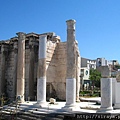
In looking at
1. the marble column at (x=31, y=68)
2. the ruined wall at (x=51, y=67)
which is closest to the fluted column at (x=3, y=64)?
the marble column at (x=31, y=68)

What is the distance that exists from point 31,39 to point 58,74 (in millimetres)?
4955

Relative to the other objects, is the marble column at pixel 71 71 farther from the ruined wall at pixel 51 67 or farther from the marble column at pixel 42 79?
the ruined wall at pixel 51 67

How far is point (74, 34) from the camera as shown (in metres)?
16.2

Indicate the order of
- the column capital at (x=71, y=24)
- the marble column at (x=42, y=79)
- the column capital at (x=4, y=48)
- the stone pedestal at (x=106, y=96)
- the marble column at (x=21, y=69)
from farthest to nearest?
the column capital at (x=4, y=48)
the marble column at (x=21, y=69)
the marble column at (x=42, y=79)
the column capital at (x=71, y=24)
the stone pedestal at (x=106, y=96)

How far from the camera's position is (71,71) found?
1546 cm

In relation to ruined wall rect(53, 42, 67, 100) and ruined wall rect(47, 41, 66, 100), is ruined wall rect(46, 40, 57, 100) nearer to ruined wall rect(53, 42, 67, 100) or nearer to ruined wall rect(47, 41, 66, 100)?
ruined wall rect(47, 41, 66, 100)

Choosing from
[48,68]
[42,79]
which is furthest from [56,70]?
[42,79]

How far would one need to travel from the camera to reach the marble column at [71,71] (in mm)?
14945

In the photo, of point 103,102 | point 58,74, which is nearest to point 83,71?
point 58,74

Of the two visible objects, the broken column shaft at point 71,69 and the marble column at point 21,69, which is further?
the marble column at point 21,69

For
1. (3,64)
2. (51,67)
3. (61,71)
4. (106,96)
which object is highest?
(3,64)

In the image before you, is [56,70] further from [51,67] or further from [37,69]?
[37,69]

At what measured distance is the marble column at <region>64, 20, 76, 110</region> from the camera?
49.0ft

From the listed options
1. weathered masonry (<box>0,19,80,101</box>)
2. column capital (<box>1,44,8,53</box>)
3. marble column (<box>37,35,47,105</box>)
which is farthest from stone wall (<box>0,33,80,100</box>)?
marble column (<box>37,35,47,105</box>)
